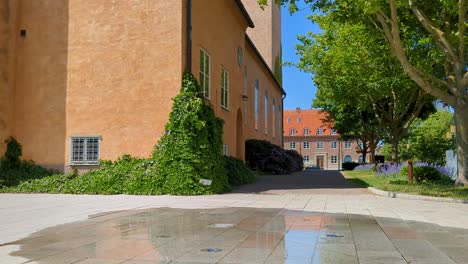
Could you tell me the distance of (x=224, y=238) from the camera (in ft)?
23.4

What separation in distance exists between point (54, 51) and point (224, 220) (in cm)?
1128

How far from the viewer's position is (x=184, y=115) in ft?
50.8

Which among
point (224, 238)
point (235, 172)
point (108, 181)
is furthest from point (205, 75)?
point (224, 238)

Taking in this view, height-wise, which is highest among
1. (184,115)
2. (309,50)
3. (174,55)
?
(309,50)

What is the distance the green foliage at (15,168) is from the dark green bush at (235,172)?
670cm

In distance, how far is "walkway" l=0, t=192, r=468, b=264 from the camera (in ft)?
19.4

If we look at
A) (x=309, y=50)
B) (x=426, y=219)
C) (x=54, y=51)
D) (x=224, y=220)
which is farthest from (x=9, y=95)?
(x=309, y=50)

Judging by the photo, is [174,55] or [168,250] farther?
[174,55]

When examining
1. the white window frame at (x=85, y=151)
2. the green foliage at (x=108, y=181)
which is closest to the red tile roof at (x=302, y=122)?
the white window frame at (x=85, y=151)

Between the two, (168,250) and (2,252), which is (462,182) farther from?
(2,252)

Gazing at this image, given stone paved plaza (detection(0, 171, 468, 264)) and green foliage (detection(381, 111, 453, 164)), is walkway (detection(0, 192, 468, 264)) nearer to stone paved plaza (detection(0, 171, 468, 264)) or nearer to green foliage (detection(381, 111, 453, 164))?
stone paved plaza (detection(0, 171, 468, 264))

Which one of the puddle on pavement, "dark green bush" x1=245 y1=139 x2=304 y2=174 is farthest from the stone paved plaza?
"dark green bush" x1=245 y1=139 x2=304 y2=174

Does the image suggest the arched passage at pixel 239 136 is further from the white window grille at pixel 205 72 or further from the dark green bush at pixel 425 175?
the dark green bush at pixel 425 175

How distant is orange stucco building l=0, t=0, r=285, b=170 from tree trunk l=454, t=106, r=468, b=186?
902 centimetres
